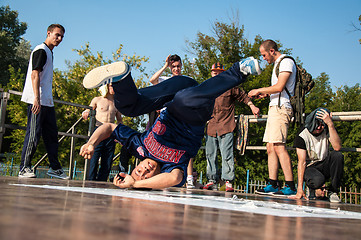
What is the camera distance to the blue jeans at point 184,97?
8.71ft

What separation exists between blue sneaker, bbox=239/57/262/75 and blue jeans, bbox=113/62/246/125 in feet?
0.14

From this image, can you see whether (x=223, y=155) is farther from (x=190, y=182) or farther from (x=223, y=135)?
(x=190, y=182)

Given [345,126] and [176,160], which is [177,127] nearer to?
[176,160]

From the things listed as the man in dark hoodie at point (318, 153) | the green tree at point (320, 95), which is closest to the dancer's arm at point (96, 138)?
the man in dark hoodie at point (318, 153)

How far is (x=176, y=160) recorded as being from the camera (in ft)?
9.41

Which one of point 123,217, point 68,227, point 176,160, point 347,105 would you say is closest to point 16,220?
point 68,227

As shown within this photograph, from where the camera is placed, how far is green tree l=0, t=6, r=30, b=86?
28.3 m

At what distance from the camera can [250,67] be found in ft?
8.86

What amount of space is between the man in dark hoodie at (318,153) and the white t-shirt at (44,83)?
3.08 metres

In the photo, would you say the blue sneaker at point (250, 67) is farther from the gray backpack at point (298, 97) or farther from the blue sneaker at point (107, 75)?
the gray backpack at point (298, 97)

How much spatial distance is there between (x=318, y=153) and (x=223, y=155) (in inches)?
49.1

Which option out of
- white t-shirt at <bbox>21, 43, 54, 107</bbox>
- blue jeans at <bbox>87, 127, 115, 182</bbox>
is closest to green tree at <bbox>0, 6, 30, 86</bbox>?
blue jeans at <bbox>87, 127, 115, 182</bbox>

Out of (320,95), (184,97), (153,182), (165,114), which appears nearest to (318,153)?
(165,114)

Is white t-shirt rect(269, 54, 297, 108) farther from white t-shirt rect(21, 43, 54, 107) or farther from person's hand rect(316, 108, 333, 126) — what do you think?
white t-shirt rect(21, 43, 54, 107)
